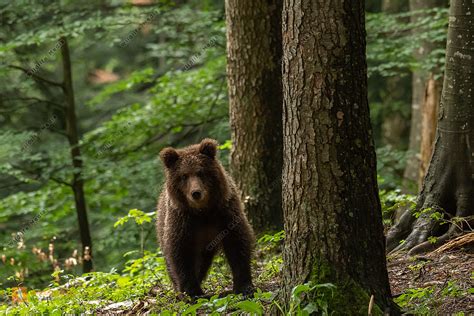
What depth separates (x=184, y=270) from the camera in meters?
6.56

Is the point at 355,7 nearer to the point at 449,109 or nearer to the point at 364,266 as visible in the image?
the point at 364,266

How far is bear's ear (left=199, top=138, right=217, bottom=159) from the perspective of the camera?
665 centimetres

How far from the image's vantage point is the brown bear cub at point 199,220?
6488mm

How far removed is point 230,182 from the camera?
683 centimetres

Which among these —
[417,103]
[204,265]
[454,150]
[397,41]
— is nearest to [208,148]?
[204,265]

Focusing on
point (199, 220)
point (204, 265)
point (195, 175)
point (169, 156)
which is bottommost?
point (204, 265)

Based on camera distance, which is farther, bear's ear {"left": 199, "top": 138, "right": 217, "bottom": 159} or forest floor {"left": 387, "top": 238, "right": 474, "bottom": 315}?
bear's ear {"left": 199, "top": 138, "right": 217, "bottom": 159}

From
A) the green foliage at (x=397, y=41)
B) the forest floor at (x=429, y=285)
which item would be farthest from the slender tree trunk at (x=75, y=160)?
the forest floor at (x=429, y=285)

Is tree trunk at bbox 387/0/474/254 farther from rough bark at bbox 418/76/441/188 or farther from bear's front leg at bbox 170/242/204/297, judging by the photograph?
rough bark at bbox 418/76/441/188

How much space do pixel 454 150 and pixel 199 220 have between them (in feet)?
8.65

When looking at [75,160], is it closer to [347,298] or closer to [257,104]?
[257,104]

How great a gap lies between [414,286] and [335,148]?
1.75 metres

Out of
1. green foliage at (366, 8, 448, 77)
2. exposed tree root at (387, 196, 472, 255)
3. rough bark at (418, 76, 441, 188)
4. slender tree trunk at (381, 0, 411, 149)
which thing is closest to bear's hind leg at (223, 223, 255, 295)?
exposed tree root at (387, 196, 472, 255)

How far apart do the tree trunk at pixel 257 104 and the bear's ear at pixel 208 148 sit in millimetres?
1678
